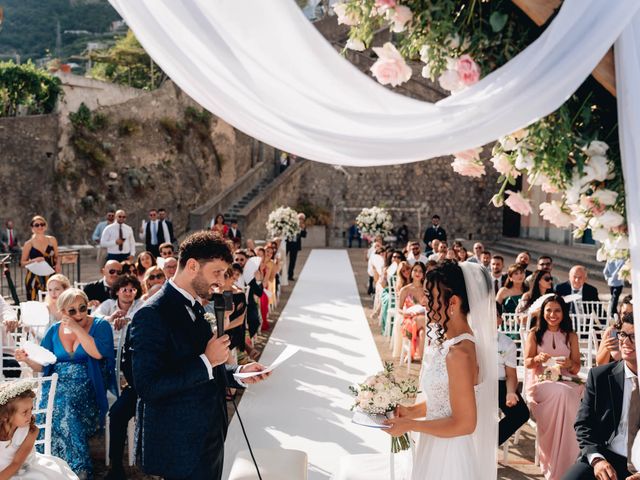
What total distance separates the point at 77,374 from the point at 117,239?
20.2 ft

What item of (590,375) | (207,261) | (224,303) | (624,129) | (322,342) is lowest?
(322,342)

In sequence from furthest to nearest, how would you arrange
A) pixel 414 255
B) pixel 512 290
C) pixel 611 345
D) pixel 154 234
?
pixel 154 234 < pixel 414 255 < pixel 512 290 < pixel 611 345

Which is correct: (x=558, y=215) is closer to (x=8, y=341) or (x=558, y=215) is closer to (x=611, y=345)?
(x=611, y=345)

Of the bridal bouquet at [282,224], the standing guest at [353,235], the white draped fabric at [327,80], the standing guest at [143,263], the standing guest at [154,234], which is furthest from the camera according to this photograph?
the standing guest at [353,235]

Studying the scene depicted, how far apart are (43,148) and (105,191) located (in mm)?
2209

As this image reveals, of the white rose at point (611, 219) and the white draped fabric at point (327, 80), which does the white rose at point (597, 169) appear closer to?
the white rose at point (611, 219)

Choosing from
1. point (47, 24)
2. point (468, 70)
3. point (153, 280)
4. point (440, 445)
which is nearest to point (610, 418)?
point (440, 445)

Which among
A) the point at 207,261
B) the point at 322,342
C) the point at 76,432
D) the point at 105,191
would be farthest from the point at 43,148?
the point at 207,261

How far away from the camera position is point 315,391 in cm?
595

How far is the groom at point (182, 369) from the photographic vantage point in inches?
91.5

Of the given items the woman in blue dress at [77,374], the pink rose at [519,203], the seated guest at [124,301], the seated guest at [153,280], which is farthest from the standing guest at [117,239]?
the pink rose at [519,203]

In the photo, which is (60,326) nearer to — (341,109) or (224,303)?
(224,303)

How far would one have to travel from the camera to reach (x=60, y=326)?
161 inches

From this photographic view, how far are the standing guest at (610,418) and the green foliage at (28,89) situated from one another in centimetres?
1930
